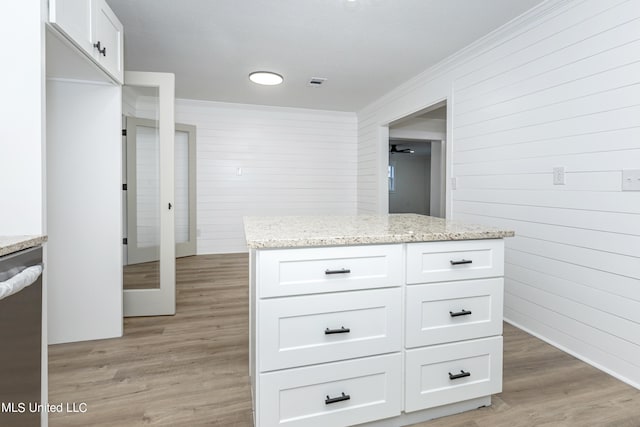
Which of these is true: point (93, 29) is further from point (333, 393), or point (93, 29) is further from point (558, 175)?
point (558, 175)

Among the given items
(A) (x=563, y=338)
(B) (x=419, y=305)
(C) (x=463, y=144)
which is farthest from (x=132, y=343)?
(C) (x=463, y=144)

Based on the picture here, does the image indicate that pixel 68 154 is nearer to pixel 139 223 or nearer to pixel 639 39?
pixel 139 223

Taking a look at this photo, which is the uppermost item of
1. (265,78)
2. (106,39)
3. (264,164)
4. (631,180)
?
(265,78)

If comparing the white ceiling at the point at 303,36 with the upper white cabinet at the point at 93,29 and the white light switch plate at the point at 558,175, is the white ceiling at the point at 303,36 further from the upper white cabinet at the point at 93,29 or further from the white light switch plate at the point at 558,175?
the white light switch plate at the point at 558,175

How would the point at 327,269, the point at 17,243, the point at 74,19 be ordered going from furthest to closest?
1. the point at 74,19
2. the point at 327,269
3. the point at 17,243

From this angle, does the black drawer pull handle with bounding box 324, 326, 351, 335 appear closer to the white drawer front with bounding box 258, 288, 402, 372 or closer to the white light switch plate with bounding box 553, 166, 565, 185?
the white drawer front with bounding box 258, 288, 402, 372

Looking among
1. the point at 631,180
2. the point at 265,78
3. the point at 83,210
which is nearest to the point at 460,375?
the point at 631,180

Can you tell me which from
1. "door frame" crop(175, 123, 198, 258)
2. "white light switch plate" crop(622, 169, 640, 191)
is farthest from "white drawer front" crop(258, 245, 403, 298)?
"door frame" crop(175, 123, 198, 258)

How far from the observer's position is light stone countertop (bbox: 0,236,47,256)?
102 cm

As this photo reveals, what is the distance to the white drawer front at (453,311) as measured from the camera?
1543 mm

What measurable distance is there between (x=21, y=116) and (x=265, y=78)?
10.0ft

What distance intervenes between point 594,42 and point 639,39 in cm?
28

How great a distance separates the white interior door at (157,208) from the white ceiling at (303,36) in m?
0.55

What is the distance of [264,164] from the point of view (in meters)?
5.87
